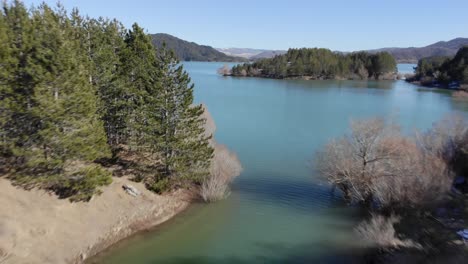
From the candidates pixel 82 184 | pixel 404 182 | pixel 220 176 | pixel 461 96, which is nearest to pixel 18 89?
pixel 82 184

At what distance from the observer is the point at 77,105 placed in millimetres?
17828

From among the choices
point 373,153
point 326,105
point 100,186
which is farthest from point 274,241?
point 326,105

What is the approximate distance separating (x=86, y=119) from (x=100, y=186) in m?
4.60

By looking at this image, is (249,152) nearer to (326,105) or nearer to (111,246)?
(111,246)

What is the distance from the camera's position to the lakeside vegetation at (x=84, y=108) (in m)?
16.6

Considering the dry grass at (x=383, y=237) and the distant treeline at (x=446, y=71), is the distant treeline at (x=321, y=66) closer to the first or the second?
the distant treeline at (x=446, y=71)

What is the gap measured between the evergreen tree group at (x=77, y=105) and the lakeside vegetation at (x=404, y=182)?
33.0ft

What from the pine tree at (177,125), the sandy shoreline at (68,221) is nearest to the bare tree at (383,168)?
the pine tree at (177,125)

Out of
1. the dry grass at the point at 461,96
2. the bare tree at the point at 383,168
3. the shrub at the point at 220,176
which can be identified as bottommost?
the dry grass at the point at 461,96

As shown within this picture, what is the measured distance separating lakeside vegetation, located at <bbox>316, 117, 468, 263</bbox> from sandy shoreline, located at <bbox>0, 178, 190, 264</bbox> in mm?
12237

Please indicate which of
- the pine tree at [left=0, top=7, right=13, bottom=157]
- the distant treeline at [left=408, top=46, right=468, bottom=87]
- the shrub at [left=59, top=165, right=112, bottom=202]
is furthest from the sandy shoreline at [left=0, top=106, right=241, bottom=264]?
the distant treeline at [left=408, top=46, right=468, bottom=87]

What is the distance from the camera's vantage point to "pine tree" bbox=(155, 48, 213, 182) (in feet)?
74.7

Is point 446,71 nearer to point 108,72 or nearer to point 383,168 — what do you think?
point 383,168

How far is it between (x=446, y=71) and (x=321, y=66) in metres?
41.6
